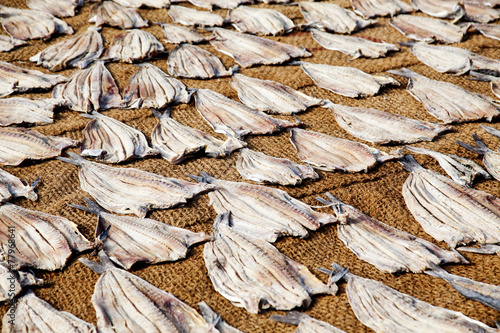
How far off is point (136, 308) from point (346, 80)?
216cm

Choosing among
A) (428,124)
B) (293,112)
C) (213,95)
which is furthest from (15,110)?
(428,124)

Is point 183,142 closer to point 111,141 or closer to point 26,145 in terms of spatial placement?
point 111,141

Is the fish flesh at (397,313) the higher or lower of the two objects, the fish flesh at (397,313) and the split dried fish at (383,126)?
the lower

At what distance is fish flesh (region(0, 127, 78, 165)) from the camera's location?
233 centimetres

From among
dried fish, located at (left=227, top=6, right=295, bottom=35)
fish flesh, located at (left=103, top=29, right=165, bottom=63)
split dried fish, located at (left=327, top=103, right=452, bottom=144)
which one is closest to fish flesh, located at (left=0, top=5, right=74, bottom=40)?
fish flesh, located at (left=103, top=29, right=165, bottom=63)

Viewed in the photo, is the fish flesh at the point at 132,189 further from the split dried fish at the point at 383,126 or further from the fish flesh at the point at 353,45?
the fish flesh at the point at 353,45

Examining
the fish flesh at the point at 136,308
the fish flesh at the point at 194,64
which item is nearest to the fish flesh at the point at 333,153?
the fish flesh at the point at 194,64

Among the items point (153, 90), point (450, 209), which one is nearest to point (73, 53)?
point (153, 90)

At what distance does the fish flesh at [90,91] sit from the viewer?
9.04 feet

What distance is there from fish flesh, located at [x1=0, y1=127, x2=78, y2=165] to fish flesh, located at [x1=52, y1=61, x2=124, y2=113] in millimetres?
334

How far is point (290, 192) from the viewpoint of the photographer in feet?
7.22

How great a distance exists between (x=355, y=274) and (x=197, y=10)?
2.93 meters

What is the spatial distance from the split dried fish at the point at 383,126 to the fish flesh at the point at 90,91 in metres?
1.46

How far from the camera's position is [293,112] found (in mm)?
2816
